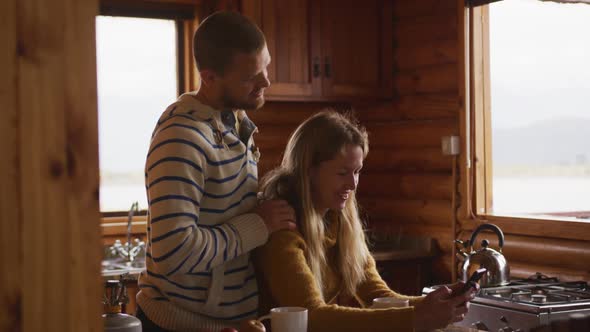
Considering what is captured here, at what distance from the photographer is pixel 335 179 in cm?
238

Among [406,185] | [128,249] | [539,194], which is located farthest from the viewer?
[539,194]

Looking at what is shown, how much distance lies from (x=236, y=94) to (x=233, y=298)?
0.55 metres

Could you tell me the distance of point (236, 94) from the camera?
2195mm

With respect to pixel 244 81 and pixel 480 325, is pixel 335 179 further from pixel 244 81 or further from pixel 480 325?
pixel 480 325

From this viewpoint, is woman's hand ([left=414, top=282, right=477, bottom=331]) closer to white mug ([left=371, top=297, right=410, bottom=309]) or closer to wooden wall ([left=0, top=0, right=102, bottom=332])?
white mug ([left=371, top=297, right=410, bottom=309])

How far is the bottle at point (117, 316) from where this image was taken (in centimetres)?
199

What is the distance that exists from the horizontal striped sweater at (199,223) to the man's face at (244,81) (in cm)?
6

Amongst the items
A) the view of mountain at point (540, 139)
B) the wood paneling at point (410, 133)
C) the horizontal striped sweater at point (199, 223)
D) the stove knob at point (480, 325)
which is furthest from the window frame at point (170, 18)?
the horizontal striped sweater at point (199, 223)

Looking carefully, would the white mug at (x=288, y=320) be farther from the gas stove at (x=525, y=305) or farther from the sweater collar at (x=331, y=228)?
the gas stove at (x=525, y=305)

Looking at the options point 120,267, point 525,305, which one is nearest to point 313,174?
point 525,305

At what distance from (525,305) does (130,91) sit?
2618mm

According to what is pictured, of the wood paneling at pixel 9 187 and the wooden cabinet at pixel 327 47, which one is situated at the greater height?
the wooden cabinet at pixel 327 47

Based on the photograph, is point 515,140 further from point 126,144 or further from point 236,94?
point 236,94

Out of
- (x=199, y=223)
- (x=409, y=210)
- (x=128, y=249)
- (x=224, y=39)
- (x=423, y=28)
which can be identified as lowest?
(x=128, y=249)
